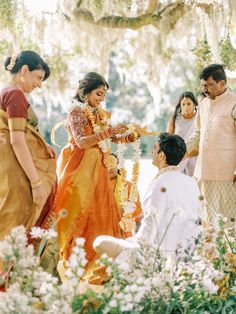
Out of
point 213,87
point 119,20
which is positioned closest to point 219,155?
point 213,87

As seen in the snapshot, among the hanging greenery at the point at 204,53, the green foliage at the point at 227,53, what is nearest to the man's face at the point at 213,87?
the green foliage at the point at 227,53

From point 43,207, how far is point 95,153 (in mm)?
1133

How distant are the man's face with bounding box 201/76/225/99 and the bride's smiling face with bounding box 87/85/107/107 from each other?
0.75 meters

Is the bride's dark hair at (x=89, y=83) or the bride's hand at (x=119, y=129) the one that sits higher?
the bride's dark hair at (x=89, y=83)

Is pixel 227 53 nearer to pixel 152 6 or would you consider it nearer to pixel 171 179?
pixel 152 6

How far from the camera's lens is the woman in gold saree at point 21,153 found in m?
4.92

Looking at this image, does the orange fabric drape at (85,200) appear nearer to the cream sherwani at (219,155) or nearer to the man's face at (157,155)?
the cream sherwani at (219,155)

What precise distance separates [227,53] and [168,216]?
16.4 ft

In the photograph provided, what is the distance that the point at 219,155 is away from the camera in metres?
6.39

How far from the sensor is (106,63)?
12125 mm

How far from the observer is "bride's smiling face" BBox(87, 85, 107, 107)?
20.0 feet

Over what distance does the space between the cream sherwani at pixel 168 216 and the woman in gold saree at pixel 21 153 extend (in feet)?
2.35

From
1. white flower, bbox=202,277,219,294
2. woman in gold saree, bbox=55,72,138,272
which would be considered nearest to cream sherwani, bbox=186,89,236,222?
woman in gold saree, bbox=55,72,138,272

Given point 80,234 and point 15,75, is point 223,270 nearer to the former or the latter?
point 15,75
